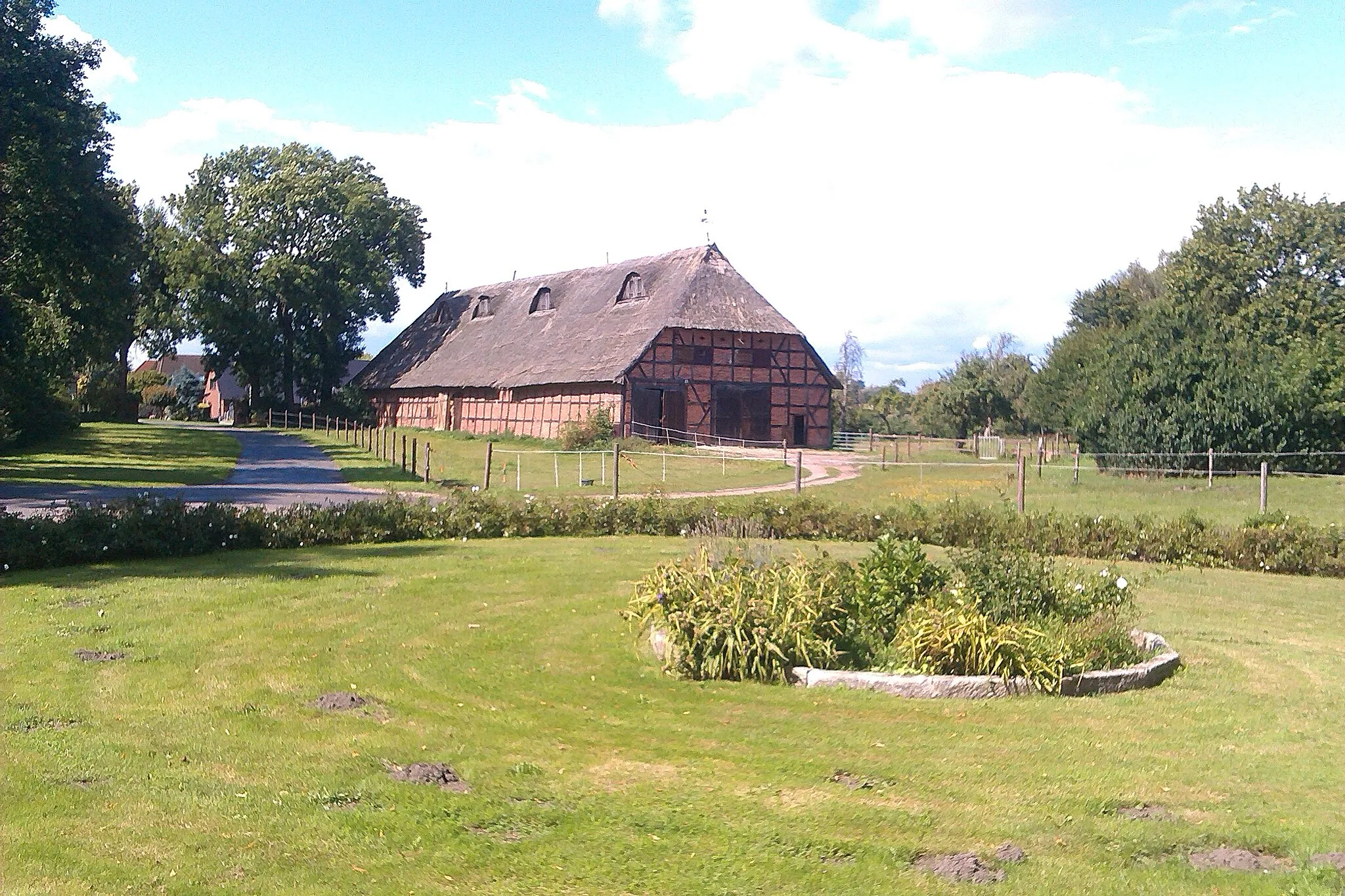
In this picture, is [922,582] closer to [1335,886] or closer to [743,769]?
[743,769]

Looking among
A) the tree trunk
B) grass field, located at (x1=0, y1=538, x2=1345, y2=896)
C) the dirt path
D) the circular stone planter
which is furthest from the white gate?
the tree trunk

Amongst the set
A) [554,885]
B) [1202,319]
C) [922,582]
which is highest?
[1202,319]

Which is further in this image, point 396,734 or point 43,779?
point 396,734

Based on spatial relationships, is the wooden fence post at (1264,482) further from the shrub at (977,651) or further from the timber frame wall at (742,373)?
the timber frame wall at (742,373)

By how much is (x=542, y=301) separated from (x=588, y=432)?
18.6 meters

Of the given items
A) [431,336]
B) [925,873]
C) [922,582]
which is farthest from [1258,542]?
[431,336]

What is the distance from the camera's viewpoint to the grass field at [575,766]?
519 centimetres

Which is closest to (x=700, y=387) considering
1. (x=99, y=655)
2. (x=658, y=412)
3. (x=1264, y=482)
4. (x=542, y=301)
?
(x=658, y=412)

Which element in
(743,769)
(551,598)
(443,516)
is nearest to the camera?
(743,769)

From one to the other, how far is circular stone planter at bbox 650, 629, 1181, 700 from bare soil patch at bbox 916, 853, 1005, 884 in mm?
3164

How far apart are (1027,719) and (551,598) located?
578 centimetres

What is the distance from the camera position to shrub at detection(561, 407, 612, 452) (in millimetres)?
44312

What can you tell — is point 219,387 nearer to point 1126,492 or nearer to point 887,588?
point 1126,492

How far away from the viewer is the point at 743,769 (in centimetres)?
666
